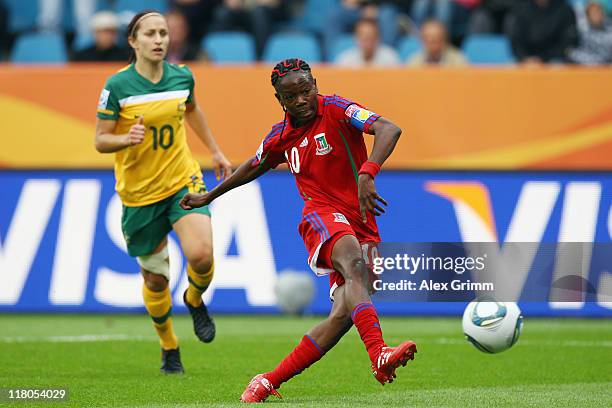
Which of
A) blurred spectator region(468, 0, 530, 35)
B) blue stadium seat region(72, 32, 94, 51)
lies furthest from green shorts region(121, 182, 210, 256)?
blurred spectator region(468, 0, 530, 35)

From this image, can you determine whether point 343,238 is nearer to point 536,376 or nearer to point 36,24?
point 536,376

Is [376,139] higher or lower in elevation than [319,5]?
higher

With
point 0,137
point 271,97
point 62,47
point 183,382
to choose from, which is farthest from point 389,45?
point 183,382

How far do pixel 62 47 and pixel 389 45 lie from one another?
170 inches

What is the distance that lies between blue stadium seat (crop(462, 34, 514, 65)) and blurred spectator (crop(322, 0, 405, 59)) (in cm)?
111

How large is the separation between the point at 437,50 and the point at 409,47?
59.4 inches

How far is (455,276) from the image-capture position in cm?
723

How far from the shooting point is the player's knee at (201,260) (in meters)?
8.70

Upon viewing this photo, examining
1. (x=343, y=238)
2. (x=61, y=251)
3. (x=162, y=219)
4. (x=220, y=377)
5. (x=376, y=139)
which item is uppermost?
(x=376, y=139)

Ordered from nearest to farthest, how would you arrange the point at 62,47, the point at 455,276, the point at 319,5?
the point at 455,276 → the point at 62,47 → the point at 319,5

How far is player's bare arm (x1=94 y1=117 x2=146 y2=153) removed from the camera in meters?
8.34

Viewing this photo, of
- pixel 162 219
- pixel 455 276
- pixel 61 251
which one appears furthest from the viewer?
pixel 61 251

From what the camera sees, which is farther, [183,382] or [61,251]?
[61,251]

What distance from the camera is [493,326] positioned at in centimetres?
821
